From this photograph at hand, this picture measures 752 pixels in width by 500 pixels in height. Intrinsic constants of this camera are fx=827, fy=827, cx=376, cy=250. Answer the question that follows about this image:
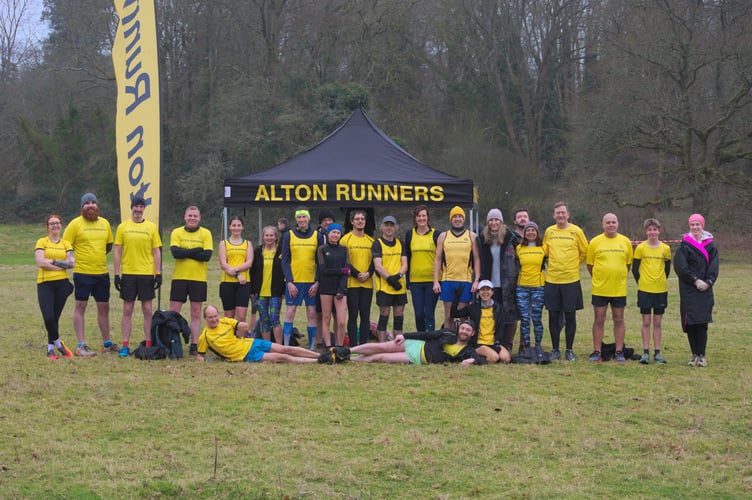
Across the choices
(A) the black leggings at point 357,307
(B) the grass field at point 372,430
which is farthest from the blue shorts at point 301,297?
(B) the grass field at point 372,430

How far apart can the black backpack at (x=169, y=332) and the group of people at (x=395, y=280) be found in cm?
→ 14

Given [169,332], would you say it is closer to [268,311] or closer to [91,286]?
[91,286]

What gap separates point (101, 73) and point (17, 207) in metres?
7.75

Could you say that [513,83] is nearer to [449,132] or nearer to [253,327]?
[449,132]

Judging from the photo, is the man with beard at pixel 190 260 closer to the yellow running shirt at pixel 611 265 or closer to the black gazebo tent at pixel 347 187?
the black gazebo tent at pixel 347 187

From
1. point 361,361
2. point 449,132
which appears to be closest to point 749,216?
point 449,132

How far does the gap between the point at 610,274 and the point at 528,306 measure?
3.02ft

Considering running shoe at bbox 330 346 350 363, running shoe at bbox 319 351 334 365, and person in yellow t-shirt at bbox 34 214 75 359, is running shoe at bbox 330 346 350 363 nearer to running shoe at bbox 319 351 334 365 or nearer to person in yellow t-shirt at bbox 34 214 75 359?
running shoe at bbox 319 351 334 365

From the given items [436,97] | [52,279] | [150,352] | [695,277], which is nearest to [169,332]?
[150,352]

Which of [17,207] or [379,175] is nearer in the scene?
[379,175]

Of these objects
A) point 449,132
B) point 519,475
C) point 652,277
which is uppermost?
point 449,132

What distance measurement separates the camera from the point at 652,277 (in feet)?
28.6

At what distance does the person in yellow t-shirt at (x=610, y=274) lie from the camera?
8727mm

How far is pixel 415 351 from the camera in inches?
336
